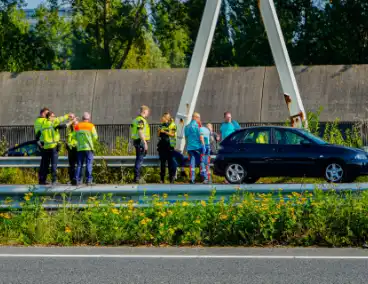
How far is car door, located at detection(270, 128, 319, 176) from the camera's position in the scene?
16.4 metres

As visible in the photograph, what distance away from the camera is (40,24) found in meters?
44.2

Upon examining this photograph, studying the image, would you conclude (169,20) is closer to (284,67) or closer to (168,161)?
(284,67)

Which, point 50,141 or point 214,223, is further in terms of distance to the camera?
point 50,141

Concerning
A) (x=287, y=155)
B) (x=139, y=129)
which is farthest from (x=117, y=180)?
(x=287, y=155)

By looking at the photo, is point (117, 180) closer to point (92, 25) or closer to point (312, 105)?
point (312, 105)

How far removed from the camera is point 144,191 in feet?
33.9

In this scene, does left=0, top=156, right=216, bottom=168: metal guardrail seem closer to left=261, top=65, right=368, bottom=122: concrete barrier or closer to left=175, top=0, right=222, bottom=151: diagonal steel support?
left=175, top=0, right=222, bottom=151: diagonal steel support

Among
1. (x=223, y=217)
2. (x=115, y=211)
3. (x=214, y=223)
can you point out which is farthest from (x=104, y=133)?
(x=223, y=217)

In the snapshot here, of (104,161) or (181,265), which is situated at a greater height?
(104,161)

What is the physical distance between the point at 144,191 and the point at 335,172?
6947 millimetres

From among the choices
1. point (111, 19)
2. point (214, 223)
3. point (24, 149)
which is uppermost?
point (111, 19)

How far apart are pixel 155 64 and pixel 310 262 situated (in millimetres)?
58339

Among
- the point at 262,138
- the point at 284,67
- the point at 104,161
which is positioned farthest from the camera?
the point at 284,67

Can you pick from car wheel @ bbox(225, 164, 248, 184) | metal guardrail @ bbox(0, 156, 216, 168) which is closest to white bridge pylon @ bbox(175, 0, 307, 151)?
metal guardrail @ bbox(0, 156, 216, 168)
